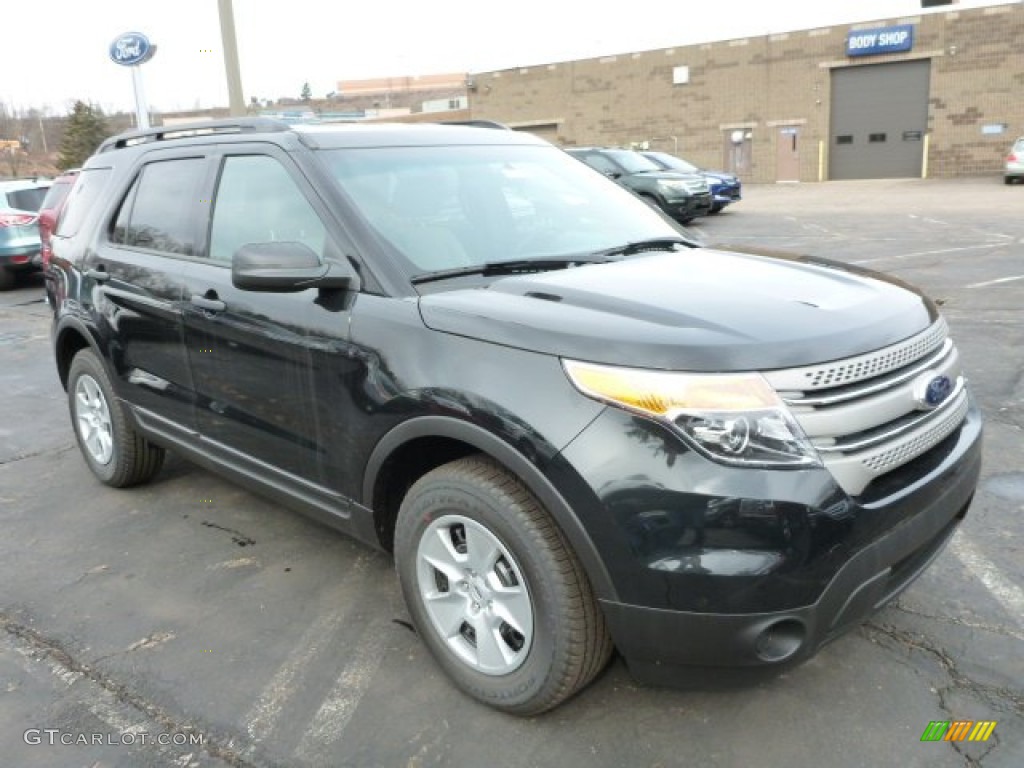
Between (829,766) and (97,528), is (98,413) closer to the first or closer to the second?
(97,528)

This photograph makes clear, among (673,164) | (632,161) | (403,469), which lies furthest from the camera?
(673,164)

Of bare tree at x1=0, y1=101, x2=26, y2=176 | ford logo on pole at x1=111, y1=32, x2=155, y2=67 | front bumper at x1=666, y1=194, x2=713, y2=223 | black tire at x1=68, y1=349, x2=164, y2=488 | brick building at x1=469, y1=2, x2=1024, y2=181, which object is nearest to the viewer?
black tire at x1=68, y1=349, x2=164, y2=488

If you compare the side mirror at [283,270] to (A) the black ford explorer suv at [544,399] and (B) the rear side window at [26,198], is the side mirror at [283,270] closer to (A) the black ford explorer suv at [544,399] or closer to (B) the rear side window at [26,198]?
(A) the black ford explorer suv at [544,399]

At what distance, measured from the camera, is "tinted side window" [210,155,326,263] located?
320cm

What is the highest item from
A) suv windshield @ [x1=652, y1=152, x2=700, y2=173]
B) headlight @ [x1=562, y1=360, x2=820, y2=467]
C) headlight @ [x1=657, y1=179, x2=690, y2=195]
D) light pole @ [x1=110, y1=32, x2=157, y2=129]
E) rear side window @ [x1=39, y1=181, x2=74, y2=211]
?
light pole @ [x1=110, y1=32, x2=157, y2=129]

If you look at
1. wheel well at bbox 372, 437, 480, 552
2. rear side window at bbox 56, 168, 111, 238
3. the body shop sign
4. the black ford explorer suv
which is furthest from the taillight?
the body shop sign

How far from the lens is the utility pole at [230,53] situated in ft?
35.0

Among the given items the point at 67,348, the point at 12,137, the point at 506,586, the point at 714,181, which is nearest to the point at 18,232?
the point at 67,348

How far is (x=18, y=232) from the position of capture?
12.7 metres

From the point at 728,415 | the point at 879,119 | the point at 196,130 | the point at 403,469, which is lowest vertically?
the point at 403,469

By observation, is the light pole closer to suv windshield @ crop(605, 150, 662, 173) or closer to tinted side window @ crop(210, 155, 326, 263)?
suv windshield @ crop(605, 150, 662, 173)

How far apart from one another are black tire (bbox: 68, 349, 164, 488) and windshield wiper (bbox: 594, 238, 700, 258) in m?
2.68

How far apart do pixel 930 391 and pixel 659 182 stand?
1509 cm

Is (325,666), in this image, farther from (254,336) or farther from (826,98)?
(826,98)
